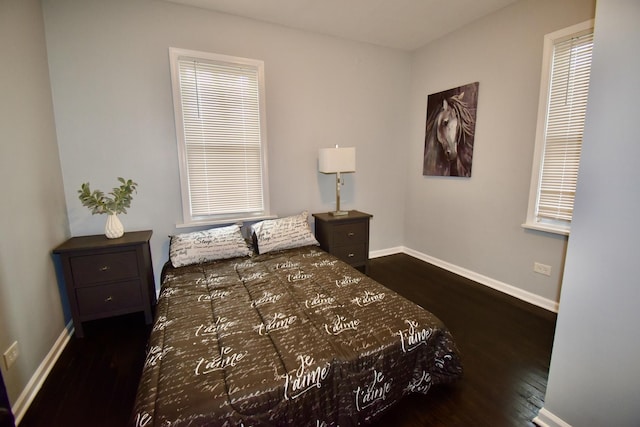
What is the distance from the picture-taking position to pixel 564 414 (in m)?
1.39

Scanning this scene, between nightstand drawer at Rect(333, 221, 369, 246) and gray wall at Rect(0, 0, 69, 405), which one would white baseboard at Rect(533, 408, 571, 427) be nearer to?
nightstand drawer at Rect(333, 221, 369, 246)

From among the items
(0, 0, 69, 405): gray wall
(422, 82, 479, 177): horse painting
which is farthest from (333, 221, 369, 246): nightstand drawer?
(0, 0, 69, 405): gray wall

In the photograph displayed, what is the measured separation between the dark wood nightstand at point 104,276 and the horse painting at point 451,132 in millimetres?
3341

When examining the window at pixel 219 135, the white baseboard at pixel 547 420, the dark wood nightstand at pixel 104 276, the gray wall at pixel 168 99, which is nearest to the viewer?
the white baseboard at pixel 547 420

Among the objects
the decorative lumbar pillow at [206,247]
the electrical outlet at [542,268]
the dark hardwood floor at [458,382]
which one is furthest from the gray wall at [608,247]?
the decorative lumbar pillow at [206,247]

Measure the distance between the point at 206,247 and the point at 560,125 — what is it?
3.29 metres

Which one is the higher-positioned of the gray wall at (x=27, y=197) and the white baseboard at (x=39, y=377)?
the gray wall at (x=27, y=197)

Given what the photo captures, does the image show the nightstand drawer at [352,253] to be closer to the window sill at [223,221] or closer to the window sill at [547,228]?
the window sill at [223,221]

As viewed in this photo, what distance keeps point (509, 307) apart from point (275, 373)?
245cm

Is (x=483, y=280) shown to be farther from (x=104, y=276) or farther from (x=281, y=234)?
(x=104, y=276)

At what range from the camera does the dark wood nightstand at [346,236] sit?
123 inches

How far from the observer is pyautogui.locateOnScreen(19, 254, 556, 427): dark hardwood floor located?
4.96ft

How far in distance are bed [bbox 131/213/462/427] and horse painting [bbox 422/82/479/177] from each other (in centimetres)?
209

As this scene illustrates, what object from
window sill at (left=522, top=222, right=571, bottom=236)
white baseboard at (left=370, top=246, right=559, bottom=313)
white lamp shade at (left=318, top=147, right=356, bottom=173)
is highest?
white lamp shade at (left=318, top=147, right=356, bottom=173)
